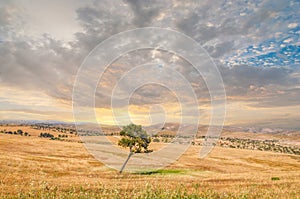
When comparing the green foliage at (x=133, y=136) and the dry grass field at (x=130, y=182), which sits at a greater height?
the green foliage at (x=133, y=136)

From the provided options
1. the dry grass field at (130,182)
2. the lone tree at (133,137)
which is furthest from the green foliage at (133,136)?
the dry grass field at (130,182)

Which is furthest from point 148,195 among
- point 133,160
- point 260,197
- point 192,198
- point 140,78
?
point 133,160

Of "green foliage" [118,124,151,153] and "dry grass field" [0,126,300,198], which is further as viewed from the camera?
"green foliage" [118,124,151,153]

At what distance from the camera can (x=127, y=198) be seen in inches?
494

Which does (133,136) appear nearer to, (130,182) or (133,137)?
(133,137)

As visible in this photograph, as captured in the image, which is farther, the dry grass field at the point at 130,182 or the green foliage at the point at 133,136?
the green foliage at the point at 133,136

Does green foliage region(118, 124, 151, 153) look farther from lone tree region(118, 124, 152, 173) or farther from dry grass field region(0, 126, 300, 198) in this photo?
dry grass field region(0, 126, 300, 198)

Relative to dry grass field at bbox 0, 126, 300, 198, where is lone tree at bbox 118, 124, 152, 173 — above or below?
above

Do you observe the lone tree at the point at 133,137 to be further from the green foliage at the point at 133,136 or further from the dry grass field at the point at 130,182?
the dry grass field at the point at 130,182

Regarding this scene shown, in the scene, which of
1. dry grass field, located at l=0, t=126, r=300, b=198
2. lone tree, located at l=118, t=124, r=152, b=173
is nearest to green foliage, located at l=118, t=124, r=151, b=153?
lone tree, located at l=118, t=124, r=152, b=173

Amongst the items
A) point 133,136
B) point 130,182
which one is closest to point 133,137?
point 133,136

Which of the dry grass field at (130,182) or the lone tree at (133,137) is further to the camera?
the lone tree at (133,137)

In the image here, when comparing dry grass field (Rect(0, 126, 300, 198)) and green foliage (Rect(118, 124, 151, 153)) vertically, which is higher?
green foliage (Rect(118, 124, 151, 153))

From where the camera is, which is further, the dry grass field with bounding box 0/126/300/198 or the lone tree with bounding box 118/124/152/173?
the lone tree with bounding box 118/124/152/173
